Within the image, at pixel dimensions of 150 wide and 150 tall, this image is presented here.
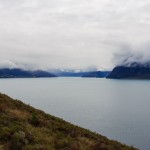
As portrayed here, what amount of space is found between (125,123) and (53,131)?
73052 millimetres

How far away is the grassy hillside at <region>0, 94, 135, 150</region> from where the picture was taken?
58.0 ft

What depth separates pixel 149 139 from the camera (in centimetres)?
6606

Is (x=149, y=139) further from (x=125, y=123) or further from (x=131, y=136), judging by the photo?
(x=125, y=123)

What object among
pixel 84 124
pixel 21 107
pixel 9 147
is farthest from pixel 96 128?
pixel 9 147

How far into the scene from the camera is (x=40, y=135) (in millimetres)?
19703

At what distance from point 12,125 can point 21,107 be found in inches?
329

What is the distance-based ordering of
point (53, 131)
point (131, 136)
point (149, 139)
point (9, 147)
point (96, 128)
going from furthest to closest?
point (96, 128) → point (131, 136) → point (149, 139) → point (53, 131) → point (9, 147)

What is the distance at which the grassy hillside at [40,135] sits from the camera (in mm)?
17688

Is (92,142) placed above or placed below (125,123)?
above

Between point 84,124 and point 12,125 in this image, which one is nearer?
point 12,125

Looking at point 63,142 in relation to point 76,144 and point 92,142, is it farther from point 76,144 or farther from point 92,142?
point 92,142

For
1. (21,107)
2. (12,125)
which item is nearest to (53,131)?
(12,125)

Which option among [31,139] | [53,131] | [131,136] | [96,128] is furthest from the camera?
[96,128]

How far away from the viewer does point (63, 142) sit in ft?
61.8
